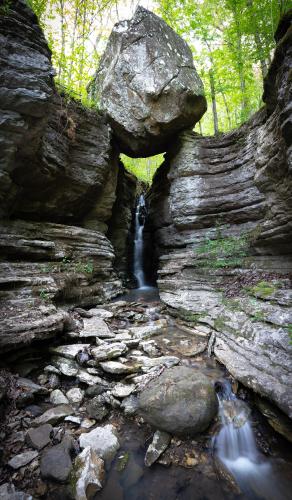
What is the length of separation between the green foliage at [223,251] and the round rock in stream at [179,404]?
17.1 ft

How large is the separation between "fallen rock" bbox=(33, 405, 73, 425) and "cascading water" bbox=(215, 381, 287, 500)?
2.44 meters

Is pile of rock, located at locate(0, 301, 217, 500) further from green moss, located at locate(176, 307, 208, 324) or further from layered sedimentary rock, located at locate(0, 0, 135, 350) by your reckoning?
green moss, located at locate(176, 307, 208, 324)

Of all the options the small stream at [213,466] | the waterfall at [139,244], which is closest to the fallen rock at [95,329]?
the small stream at [213,466]

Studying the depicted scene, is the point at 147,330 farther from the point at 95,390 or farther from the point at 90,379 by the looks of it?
the point at 95,390

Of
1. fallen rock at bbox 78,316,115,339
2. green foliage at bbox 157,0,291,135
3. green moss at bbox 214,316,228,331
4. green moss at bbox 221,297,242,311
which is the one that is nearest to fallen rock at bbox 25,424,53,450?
fallen rock at bbox 78,316,115,339

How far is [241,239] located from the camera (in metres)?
8.91

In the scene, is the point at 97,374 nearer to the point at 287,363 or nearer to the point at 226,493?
the point at 226,493

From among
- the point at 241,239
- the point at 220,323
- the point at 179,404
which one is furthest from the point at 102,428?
the point at 241,239

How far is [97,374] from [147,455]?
1802mm

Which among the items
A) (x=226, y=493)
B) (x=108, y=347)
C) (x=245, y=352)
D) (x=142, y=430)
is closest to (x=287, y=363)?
(x=245, y=352)

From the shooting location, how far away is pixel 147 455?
3264 millimetres

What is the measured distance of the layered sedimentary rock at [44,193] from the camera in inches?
228

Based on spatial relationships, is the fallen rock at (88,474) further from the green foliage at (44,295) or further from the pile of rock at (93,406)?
the green foliage at (44,295)

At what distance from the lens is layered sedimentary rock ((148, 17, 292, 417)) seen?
15.4 feet
